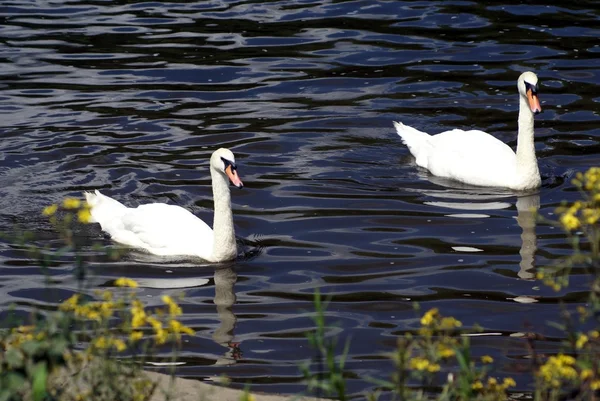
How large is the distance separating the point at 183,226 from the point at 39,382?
6103 millimetres

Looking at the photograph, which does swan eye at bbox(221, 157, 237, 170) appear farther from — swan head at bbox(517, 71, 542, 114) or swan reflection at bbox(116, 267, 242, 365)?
swan head at bbox(517, 71, 542, 114)

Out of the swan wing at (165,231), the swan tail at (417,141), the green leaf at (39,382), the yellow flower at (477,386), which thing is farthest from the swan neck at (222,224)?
the green leaf at (39,382)

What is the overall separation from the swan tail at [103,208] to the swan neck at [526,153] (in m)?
3.98

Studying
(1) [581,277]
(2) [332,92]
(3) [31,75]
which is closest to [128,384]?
(1) [581,277]

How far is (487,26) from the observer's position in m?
→ 18.5

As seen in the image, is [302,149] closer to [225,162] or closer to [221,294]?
[225,162]

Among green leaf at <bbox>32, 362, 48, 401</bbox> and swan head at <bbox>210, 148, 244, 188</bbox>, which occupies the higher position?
swan head at <bbox>210, 148, 244, 188</bbox>

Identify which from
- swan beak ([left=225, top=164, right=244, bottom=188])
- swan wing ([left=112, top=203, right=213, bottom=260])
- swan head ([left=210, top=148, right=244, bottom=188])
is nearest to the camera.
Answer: swan beak ([left=225, top=164, right=244, bottom=188])

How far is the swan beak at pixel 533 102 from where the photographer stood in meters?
12.2

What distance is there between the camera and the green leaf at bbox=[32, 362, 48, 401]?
181 inches

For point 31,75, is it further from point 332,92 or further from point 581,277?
point 581,277

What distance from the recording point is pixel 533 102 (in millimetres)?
12328

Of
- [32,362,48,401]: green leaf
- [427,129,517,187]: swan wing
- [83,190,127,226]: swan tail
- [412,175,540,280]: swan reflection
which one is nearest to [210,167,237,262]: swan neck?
[83,190,127,226]: swan tail

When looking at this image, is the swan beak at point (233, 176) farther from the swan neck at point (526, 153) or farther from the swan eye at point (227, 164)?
the swan neck at point (526, 153)
